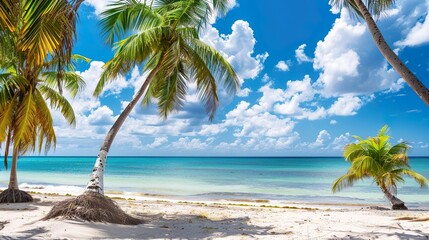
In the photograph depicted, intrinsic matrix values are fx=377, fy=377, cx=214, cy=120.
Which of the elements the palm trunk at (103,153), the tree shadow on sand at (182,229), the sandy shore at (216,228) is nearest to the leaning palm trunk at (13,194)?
the sandy shore at (216,228)

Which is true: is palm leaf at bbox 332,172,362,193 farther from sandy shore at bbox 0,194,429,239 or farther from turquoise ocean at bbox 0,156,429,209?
turquoise ocean at bbox 0,156,429,209

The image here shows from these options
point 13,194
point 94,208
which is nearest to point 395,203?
point 94,208

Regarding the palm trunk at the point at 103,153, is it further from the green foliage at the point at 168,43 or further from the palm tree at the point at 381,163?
the palm tree at the point at 381,163

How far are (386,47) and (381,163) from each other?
730cm

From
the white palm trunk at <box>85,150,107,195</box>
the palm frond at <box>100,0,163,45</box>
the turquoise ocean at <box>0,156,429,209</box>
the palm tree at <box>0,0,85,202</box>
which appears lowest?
the turquoise ocean at <box>0,156,429,209</box>

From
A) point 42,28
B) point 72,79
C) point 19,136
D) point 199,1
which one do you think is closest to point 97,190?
point 19,136

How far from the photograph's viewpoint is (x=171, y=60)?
9883mm

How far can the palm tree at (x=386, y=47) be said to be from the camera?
687cm

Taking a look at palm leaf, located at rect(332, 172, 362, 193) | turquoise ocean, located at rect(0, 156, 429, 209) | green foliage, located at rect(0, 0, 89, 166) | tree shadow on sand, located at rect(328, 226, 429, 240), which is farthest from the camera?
turquoise ocean, located at rect(0, 156, 429, 209)

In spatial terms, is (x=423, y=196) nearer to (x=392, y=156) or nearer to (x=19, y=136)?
(x=392, y=156)

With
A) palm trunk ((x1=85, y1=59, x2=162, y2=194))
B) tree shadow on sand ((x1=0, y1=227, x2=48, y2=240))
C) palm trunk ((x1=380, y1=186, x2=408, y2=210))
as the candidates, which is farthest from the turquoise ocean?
tree shadow on sand ((x1=0, y1=227, x2=48, y2=240))

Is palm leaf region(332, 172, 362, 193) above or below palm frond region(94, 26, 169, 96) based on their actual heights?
below

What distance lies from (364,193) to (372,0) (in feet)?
67.0

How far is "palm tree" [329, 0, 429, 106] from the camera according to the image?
22.5 ft
